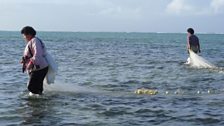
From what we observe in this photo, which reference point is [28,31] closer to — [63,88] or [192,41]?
[63,88]

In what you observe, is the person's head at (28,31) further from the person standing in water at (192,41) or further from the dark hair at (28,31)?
the person standing in water at (192,41)

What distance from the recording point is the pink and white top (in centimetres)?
1167

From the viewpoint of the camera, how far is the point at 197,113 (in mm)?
10477

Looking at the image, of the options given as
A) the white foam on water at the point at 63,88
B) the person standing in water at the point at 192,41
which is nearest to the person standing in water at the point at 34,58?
the white foam on water at the point at 63,88

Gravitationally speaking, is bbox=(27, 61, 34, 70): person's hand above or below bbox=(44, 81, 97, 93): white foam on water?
above

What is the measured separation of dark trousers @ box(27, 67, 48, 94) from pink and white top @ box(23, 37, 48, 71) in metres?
0.15

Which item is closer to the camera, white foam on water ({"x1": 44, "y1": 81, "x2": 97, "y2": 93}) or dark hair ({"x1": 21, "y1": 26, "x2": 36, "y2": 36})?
dark hair ({"x1": 21, "y1": 26, "x2": 36, "y2": 36})

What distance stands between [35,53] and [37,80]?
0.79 metres

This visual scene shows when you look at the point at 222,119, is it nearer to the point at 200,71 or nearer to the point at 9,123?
the point at 9,123

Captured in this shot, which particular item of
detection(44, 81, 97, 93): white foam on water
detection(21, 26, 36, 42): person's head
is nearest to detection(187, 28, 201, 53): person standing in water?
detection(44, 81, 97, 93): white foam on water

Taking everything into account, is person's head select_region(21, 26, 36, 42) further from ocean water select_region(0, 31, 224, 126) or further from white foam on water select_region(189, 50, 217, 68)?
white foam on water select_region(189, 50, 217, 68)

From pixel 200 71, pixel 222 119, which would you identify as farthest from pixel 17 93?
pixel 200 71

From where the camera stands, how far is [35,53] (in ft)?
38.3

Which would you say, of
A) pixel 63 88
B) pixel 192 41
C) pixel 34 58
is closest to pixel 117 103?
pixel 34 58
